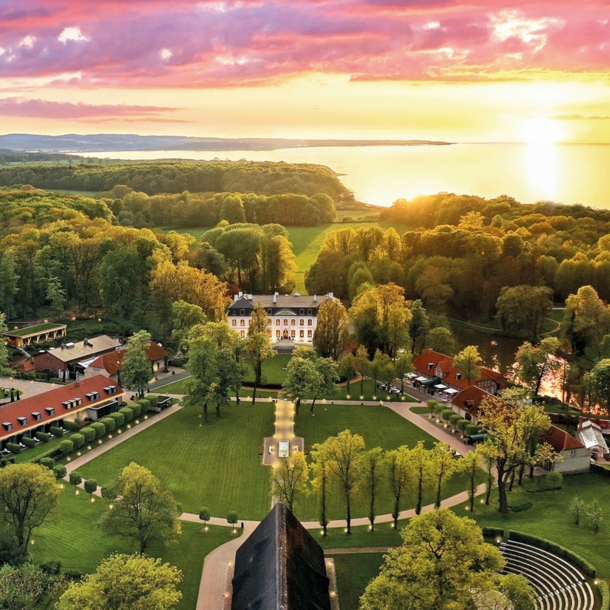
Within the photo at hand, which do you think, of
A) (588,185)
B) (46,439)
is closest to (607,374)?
(46,439)

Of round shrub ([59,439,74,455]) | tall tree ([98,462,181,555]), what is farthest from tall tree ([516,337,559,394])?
round shrub ([59,439,74,455])

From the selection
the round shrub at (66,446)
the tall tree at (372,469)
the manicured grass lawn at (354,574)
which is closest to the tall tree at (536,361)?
the tall tree at (372,469)

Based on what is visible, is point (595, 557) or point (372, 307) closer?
point (595, 557)

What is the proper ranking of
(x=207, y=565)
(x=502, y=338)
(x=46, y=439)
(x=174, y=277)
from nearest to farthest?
(x=207, y=565) < (x=46, y=439) < (x=174, y=277) < (x=502, y=338)

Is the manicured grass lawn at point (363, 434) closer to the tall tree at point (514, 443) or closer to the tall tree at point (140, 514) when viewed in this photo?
the tall tree at point (514, 443)

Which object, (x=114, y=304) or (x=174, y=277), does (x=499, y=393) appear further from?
(x=114, y=304)
